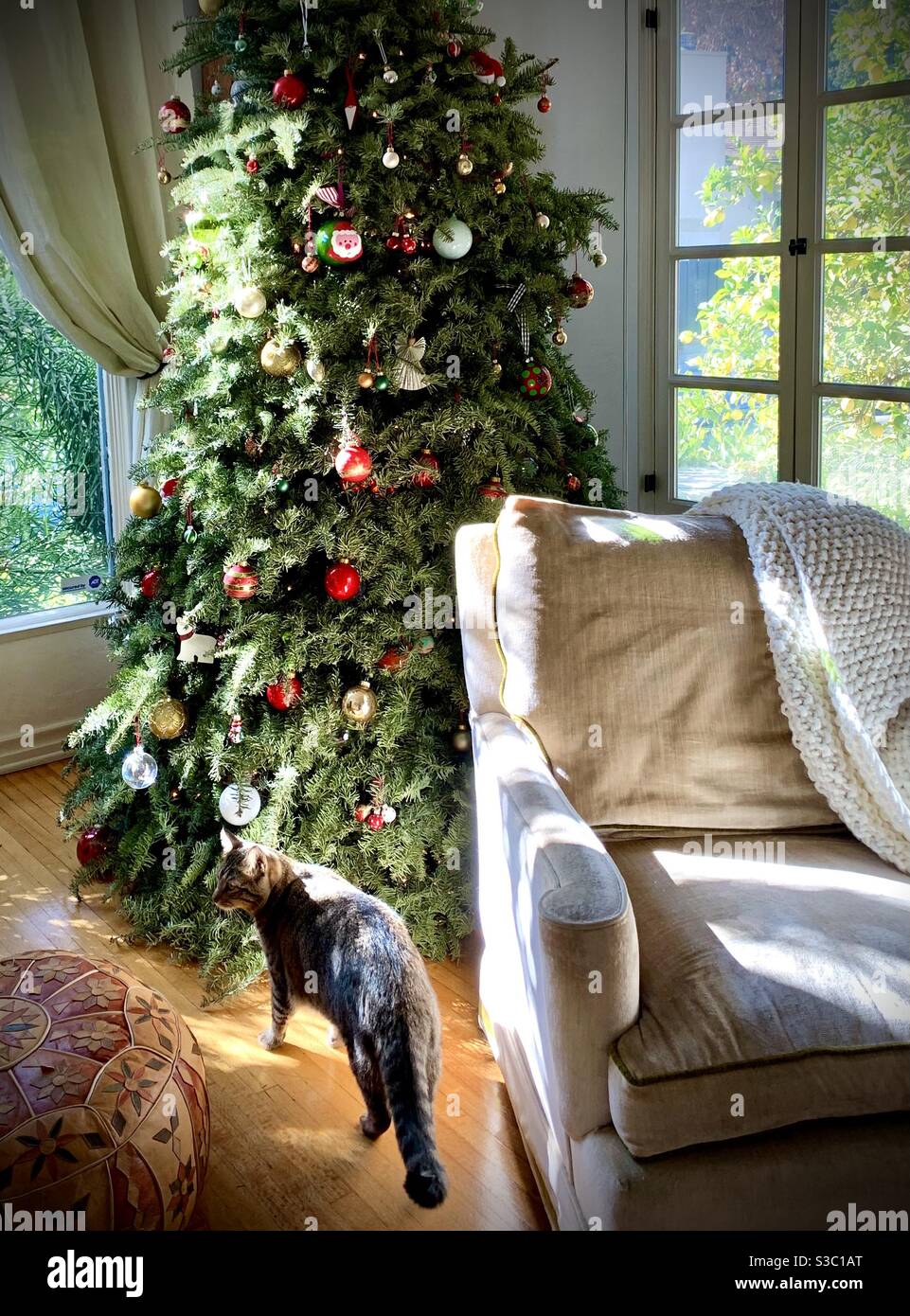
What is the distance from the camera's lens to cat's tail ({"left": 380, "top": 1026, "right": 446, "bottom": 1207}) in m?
1.63

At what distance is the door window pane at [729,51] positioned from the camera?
3453 millimetres

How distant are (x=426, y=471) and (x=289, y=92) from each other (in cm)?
68

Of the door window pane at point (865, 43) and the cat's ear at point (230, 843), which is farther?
the door window pane at point (865, 43)

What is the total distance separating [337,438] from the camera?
2186 mm

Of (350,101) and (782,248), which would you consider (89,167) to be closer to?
(350,101)

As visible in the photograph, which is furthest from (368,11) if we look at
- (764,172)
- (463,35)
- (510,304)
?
(764,172)

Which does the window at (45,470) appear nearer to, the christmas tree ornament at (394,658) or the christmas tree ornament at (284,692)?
the christmas tree ornament at (284,692)

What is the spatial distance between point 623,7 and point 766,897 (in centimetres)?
322

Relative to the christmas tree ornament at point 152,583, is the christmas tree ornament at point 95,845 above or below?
below

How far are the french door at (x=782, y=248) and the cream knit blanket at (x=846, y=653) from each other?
151cm

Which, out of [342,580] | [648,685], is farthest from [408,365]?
[648,685]

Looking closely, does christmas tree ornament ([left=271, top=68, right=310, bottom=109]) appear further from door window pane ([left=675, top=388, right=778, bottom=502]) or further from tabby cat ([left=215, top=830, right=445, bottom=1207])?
door window pane ([left=675, top=388, right=778, bottom=502])

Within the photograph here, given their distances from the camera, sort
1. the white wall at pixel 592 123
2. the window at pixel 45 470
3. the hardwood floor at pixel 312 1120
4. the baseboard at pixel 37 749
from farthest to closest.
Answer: the white wall at pixel 592 123 → the baseboard at pixel 37 749 → the window at pixel 45 470 → the hardwood floor at pixel 312 1120

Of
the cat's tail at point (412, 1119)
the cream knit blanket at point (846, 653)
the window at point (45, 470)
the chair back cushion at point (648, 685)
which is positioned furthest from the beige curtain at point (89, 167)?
the cat's tail at point (412, 1119)
